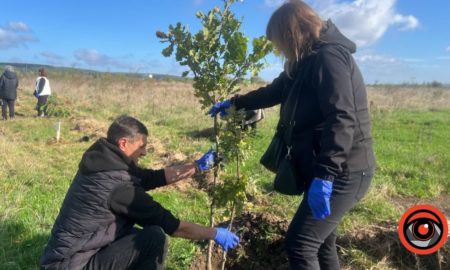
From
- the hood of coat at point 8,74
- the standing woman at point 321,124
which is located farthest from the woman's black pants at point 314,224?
the hood of coat at point 8,74

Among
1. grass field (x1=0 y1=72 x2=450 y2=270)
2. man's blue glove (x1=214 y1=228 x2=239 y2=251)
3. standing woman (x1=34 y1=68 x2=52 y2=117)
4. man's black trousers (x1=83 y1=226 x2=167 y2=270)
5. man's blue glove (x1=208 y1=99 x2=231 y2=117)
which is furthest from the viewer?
standing woman (x1=34 y1=68 x2=52 y2=117)

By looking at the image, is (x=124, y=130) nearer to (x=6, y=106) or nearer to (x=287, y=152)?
(x=287, y=152)

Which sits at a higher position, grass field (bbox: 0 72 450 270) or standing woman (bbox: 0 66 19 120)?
standing woman (bbox: 0 66 19 120)

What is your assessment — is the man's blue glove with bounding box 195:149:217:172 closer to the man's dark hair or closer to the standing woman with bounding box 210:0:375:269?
the man's dark hair

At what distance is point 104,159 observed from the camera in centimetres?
276

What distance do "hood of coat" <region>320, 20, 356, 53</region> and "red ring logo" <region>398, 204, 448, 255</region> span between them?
1.42 meters

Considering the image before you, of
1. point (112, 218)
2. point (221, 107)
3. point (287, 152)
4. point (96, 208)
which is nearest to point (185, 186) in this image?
point (221, 107)

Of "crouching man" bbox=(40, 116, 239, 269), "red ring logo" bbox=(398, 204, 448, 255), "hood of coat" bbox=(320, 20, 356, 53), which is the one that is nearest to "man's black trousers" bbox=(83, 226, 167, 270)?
"crouching man" bbox=(40, 116, 239, 269)

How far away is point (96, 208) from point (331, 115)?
1.53 m

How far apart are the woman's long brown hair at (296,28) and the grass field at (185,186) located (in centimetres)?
107

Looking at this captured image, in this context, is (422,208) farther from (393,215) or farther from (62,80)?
(62,80)

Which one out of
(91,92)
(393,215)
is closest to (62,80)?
(91,92)

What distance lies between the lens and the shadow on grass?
3.69m

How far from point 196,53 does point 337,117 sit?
3.89 ft
